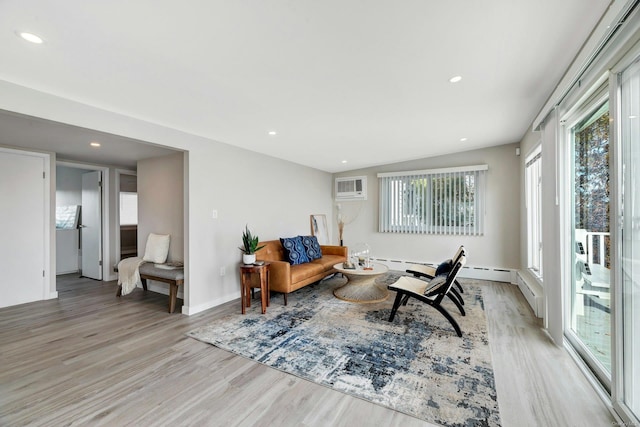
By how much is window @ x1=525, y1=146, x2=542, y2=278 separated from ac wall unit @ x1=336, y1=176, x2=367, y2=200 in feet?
9.97

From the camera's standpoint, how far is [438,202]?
5230mm

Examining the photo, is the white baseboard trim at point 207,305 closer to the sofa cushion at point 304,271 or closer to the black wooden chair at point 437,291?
the sofa cushion at point 304,271

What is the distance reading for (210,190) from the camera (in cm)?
355

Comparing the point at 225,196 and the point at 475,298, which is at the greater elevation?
the point at 225,196

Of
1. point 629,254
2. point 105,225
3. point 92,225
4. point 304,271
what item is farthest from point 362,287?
point 92,225

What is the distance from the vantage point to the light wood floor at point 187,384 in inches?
63.6

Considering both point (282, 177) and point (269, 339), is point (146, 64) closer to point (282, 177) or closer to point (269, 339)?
point (269, 339)

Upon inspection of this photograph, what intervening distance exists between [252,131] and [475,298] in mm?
3975

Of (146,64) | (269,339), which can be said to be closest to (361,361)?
(269,339)

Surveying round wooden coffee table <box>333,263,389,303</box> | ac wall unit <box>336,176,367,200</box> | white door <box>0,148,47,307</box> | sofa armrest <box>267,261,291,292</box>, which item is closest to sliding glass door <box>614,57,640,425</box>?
round wooden coffee table <box>333,263,389,303</box>

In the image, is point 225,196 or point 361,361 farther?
point 225,196

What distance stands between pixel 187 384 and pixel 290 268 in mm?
1966

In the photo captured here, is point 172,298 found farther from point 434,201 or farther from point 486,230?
→ point 486,230

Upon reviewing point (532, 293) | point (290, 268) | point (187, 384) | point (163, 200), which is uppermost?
point (163, 200)
